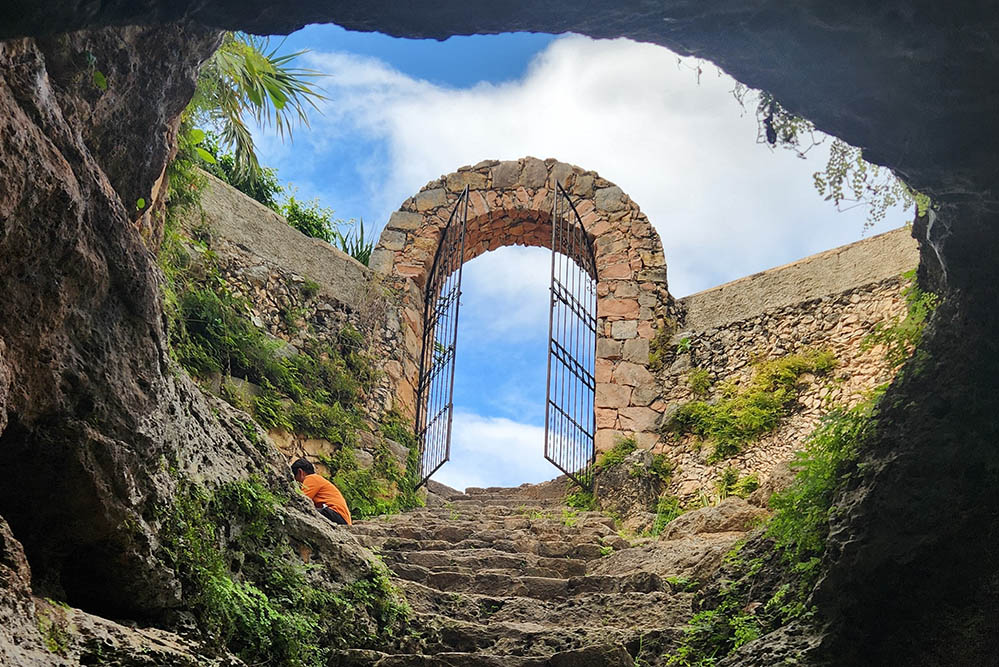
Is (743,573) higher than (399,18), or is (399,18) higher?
(399,18)

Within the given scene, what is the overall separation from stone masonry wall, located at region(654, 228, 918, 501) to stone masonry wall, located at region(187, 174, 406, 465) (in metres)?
2.92

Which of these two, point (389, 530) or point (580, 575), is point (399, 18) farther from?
point (389, 530)

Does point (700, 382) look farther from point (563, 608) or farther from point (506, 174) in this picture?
point (563, 608)

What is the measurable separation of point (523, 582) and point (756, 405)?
12.8 ft

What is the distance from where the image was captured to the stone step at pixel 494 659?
14.5ft

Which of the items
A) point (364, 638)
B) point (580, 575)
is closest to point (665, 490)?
point (580, 575)

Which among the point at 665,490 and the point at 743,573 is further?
the point at 665,490

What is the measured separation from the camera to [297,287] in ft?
32.3

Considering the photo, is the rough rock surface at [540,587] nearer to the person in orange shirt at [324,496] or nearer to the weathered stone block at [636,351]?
the person in orange shirt at [324,496]

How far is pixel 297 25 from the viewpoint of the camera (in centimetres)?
303

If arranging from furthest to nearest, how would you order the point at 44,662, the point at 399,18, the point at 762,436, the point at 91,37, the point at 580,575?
1. the point at 762,436
2. the point at 580,575
3. the point at 91,37
4. the point at 399,18
5. the point at 44,662

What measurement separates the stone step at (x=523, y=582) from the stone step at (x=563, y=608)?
0.12 metres

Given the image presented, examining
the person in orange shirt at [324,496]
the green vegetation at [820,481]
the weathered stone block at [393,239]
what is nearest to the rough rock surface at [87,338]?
the person in orange shirt at [324,496]

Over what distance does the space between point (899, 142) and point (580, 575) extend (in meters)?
3.71
